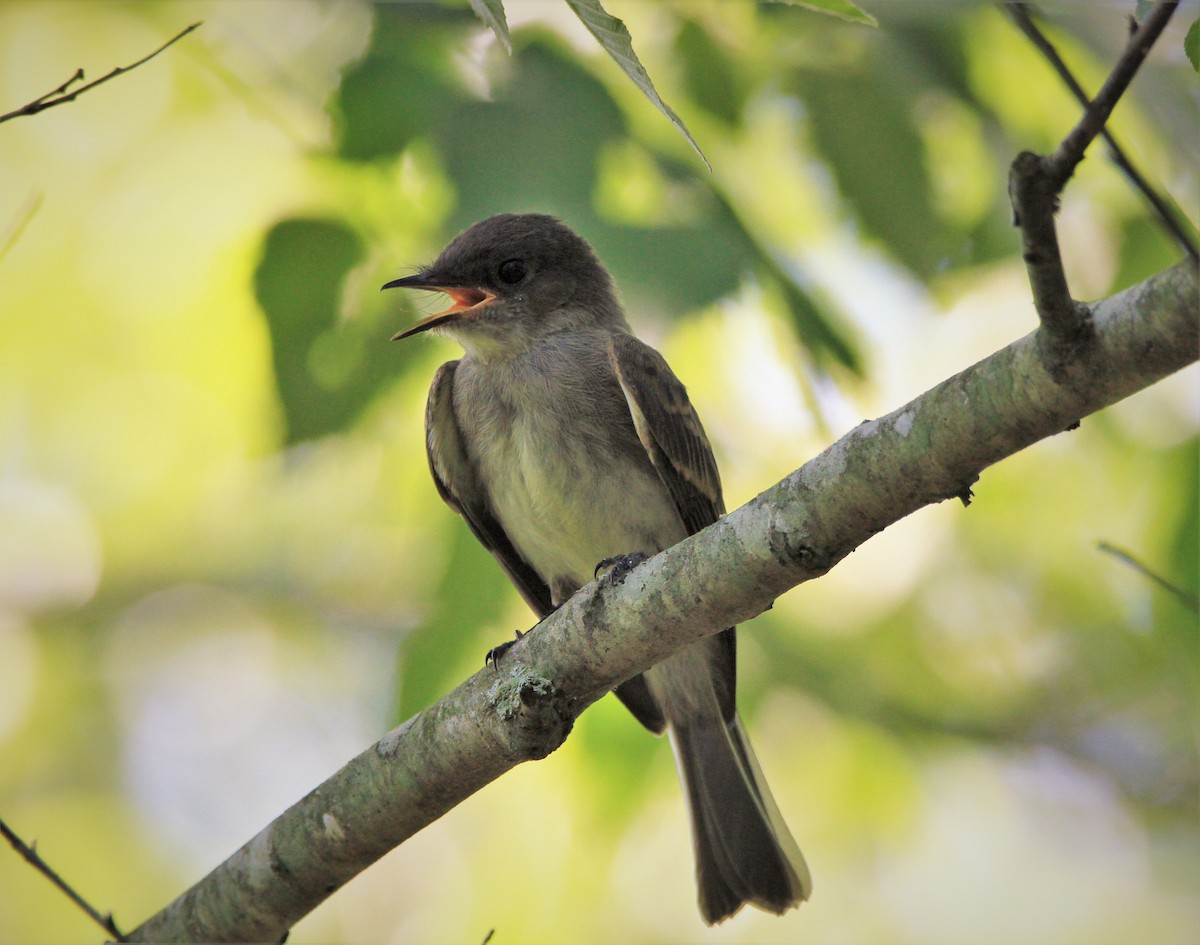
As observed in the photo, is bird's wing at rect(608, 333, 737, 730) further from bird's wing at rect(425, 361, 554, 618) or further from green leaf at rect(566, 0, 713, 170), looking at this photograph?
green leaf at rect(566, 0, 713, 170)

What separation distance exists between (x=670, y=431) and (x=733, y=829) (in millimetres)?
1367

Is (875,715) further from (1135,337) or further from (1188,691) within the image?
(1135,337)

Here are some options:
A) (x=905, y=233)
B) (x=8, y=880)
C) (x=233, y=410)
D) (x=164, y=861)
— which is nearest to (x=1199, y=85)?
(x=905, y=233)

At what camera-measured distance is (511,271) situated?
185 inches

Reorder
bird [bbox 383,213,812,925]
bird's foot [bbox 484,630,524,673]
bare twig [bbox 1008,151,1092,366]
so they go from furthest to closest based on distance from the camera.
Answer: bird [bbox 383,213,812,925] < bird's foot [bbox 484,630,524,673] < bare twig [bbox 1008,151,1092,366]

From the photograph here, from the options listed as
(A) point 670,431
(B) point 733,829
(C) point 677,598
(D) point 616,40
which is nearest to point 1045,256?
(D) point 616,40

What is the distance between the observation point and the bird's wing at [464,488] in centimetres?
420

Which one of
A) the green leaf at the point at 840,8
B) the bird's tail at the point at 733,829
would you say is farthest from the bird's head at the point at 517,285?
the green leaf at the point at 840,8

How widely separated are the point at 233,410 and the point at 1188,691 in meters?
3.99

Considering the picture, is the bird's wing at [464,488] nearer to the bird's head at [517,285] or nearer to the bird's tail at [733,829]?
the bird's head at [517,285]

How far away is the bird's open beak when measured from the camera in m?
3.57

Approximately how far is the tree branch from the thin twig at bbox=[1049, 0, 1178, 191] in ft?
0.81

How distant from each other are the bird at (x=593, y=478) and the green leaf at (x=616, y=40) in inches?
81.8

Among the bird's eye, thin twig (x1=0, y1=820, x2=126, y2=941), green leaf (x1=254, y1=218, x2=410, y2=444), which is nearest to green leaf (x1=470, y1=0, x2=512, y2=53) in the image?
green leaf (x1=254, y1=218, x2=410, y2=444)
